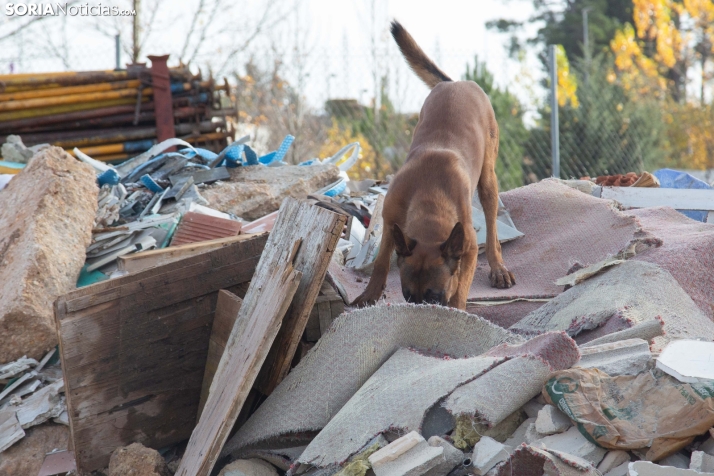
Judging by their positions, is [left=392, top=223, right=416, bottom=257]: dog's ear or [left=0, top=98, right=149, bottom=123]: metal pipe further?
[left=0, top=98, right=149, bottom=123]: metal pipe

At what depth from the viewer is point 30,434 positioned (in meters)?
3.45

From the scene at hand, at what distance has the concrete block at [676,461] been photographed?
2173 mm

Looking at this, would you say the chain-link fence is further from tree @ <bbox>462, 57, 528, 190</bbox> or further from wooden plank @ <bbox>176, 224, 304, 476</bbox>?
wooden plank @ <bbox>176, 224, 304, 476</bbox>

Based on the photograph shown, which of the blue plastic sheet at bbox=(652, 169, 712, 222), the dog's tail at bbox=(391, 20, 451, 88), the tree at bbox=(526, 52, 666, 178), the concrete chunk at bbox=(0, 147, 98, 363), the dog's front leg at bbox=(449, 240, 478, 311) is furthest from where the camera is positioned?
the tree at bbox=(526, 52, 666, 178)

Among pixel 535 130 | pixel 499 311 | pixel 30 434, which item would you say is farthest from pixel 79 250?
pixel 535 130

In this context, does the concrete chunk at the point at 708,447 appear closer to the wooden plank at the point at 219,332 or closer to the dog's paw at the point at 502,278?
the wooden plank at the point at 219,332

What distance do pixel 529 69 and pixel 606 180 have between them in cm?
488

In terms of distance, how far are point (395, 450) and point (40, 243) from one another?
2.69 metres

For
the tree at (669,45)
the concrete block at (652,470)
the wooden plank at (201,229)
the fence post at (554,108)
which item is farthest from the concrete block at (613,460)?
the tree at (669,45)

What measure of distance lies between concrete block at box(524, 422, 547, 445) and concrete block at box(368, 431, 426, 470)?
36 cm

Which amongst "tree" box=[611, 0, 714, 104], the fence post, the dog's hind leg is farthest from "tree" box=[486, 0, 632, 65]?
the dog's hind leg

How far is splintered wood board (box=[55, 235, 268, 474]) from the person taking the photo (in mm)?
3102

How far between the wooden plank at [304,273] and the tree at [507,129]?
280 inches

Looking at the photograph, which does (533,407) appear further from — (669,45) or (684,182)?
(669,45)
